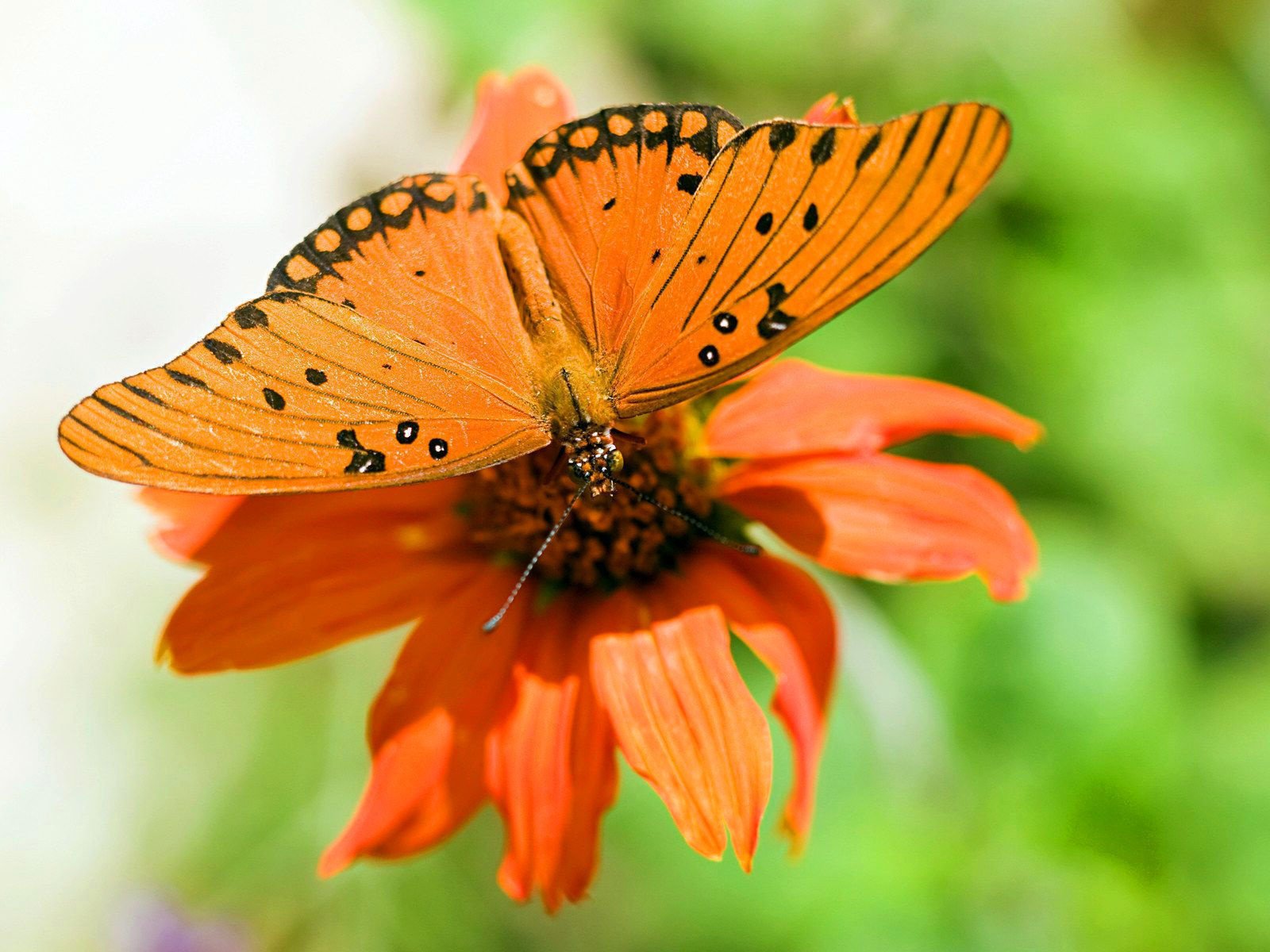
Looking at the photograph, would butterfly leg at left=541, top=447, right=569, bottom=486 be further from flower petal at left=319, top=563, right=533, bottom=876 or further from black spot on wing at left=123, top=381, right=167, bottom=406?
black spot on wing at left=123, top=381, right=167, bottom=406

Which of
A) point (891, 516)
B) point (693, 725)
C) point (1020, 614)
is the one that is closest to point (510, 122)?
point (891, 516)

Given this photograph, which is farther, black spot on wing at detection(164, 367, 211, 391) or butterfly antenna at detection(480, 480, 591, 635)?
butterfly antenna at detection(480, 480, 591, 635)

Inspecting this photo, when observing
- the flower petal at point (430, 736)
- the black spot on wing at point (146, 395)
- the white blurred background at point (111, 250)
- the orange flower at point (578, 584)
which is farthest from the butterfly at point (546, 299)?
A: the white blurred background at point (111, 250)

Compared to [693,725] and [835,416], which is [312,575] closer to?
[693,725]

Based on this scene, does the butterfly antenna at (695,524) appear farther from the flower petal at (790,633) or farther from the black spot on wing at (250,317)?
the black spot on wing at (250,317)

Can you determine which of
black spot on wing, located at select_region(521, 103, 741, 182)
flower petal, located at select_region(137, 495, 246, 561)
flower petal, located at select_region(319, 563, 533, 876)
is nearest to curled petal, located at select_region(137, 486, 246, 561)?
flower petal, located at select_region(137, 495, 246, 561)

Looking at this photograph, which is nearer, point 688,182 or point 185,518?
point 688,182
